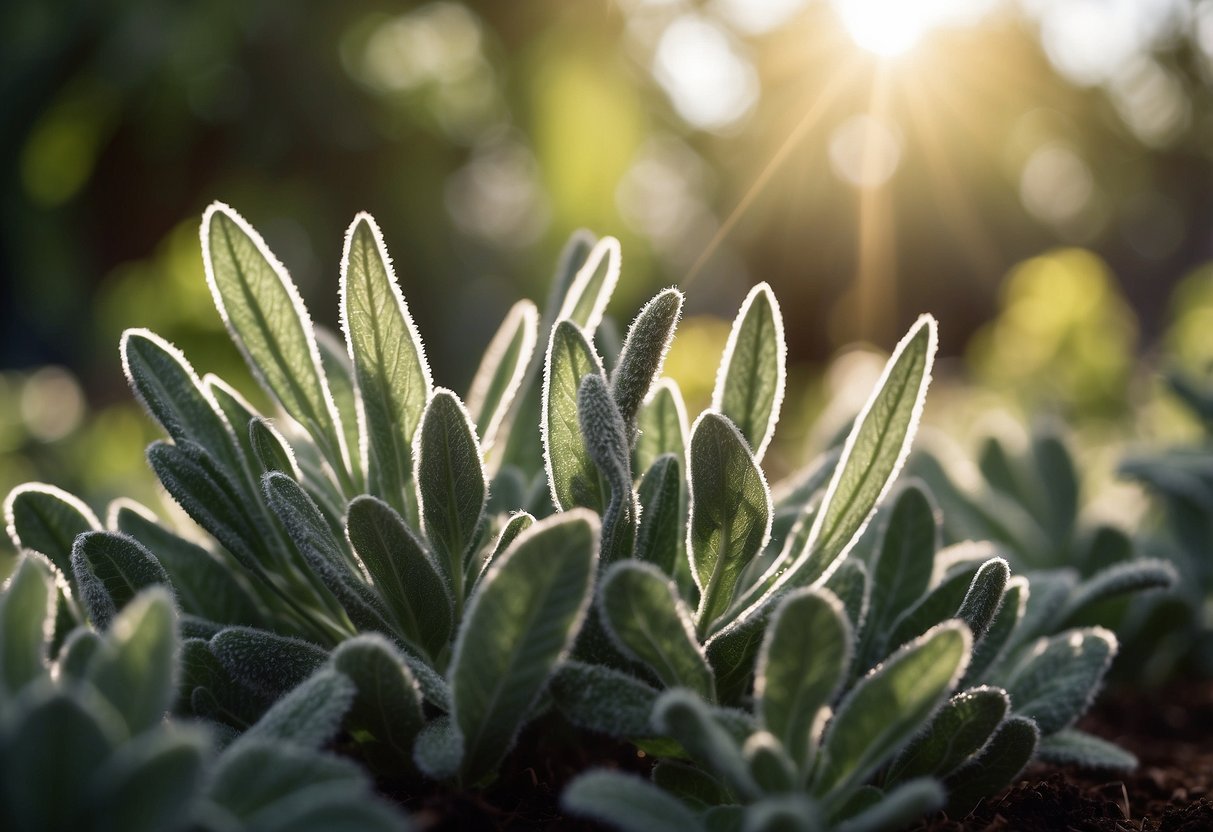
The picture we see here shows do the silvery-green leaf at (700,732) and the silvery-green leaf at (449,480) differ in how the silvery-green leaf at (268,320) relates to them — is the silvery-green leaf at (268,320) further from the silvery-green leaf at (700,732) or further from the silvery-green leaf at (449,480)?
the silvery-green leaf at (700,732)

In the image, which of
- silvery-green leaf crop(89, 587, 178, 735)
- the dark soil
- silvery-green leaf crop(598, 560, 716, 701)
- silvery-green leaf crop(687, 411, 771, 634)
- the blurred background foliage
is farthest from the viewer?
the blurred background foliage

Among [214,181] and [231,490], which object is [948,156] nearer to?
[214,181]

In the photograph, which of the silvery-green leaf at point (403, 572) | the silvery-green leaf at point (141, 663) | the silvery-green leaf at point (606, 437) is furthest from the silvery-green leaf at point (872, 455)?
the silvery-green leaf at point (141, 663)

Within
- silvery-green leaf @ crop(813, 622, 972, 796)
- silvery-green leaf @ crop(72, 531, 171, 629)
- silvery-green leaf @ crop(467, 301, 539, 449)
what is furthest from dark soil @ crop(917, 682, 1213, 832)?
silvery-green leaf @ crop(72, 531, 171, 629)

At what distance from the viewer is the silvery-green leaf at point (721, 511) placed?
895 mm

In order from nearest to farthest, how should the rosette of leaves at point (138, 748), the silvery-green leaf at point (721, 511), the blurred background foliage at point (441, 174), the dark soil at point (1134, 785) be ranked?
the rosette of leaves at point (138, 748) < the silvery-green leaf at point (721, 511) < the dark soil at point (1134, 785) < the blurred background foliage at point (441, 174)

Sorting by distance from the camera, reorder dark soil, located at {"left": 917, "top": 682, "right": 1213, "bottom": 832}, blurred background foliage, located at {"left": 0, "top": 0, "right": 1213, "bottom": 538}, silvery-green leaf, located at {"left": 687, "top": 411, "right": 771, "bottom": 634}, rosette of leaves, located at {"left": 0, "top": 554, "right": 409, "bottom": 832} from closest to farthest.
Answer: rosette of leaves, located at {"left": 0, "top": 554, "right": 409, "bottom": 832} → silvery-green leaf, located at {"left": 687, "top": 411, "right": 771, "bottom": 634} → dark soil, located at {"left": 917, "top": 682, "right": 1213, "bottom": 832} → blurred background foliage, located at {"left": 0, "top": 0, "right": 1213, "bottom": 538}

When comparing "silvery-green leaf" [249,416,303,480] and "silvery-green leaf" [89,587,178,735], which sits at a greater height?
"silvery-green leaf" [249,416,303,480]

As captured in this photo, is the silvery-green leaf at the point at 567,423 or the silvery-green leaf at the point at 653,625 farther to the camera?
the silvery-green leaf at the point at 567,423

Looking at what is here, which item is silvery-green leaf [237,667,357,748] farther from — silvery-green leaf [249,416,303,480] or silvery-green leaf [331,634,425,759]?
silvery-green leaf [249,416,303,480]

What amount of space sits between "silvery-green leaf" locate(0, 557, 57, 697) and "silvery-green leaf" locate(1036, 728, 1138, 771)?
96cm

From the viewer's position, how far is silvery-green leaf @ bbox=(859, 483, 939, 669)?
3.67ft

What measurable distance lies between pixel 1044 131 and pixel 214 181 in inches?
856

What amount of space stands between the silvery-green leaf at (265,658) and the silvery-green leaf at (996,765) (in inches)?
23.4
